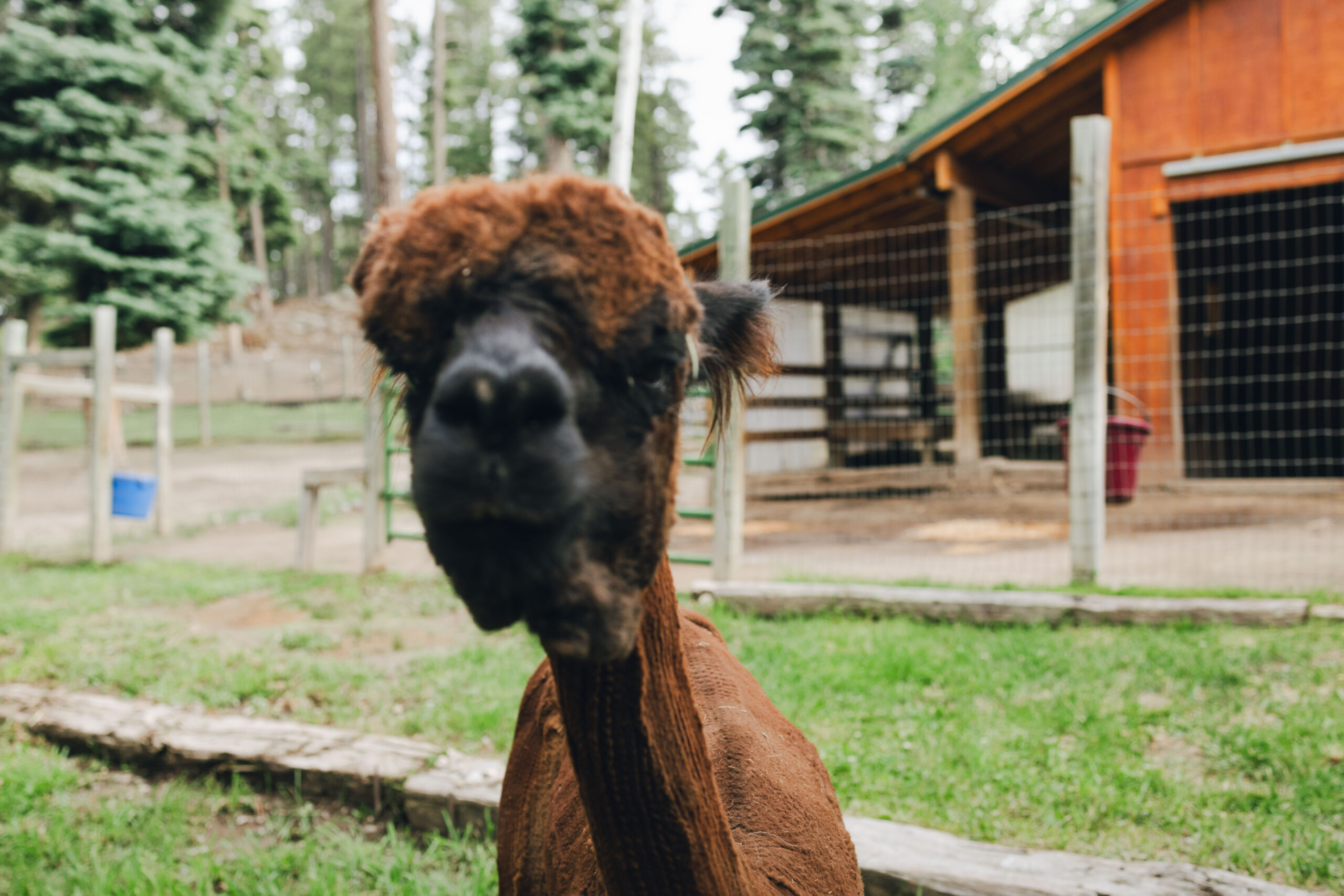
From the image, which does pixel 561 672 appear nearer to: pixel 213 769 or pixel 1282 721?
pixel 213 769

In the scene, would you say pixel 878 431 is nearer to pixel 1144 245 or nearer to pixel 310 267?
pixel 1144 245

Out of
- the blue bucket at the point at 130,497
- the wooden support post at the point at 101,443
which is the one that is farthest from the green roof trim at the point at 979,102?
the blue bucket at the point at 130,497

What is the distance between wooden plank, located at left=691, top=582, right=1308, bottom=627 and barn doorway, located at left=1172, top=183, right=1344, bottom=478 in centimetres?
508

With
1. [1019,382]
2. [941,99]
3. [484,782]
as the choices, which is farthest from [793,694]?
[941,99]

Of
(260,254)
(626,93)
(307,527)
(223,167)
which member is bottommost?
(307,527)

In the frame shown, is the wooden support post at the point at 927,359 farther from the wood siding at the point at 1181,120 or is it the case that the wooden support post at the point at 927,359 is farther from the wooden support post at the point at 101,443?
the wooden support post at the point at 101,443

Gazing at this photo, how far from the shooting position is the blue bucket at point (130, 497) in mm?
8414

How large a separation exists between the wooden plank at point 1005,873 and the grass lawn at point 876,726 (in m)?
0.31

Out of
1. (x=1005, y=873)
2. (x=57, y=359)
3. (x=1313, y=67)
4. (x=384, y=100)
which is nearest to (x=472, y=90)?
(x=384, y=100)

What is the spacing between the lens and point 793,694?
3.69 m

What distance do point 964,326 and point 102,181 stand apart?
14.9 metres

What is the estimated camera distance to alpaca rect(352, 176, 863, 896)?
2.76 ft

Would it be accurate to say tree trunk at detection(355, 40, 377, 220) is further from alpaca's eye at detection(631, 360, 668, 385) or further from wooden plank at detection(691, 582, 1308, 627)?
alpaca's eye at detection(631, 360, 668, 385)

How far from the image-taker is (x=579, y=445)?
2.87 ft
